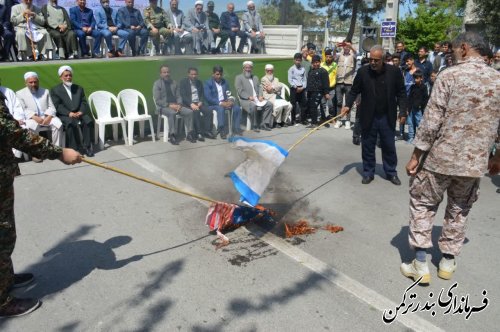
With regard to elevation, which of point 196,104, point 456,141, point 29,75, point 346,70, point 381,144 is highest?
point 29,75

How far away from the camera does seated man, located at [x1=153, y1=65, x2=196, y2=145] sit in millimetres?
8695

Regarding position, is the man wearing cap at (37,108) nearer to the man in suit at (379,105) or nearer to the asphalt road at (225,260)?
the asphalt road at (225,260)

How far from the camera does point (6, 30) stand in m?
8.95

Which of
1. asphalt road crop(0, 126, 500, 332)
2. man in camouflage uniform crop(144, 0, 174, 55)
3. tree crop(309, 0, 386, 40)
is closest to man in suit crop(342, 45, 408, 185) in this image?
asphalt road crop(0, 126, 500, 332)

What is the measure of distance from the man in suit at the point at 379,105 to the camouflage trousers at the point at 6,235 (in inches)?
177

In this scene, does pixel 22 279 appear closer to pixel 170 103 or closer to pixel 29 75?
pixel 29 75

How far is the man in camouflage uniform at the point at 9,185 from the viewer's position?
301cm

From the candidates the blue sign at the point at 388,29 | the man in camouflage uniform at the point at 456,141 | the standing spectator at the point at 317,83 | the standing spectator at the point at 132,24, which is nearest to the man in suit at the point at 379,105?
the man in camouflage uniform at the point at 456,141

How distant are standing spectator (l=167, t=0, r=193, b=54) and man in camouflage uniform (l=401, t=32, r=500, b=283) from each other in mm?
6777

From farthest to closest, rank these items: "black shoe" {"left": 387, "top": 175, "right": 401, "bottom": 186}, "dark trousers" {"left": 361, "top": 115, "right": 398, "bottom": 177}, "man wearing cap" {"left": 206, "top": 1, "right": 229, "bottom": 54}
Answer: "man wearing cap" {"left": 206, "top": 1, "right": 229, "bottom": 54}
"black shoe" {"left": 387, "top": 175, "right": 401, "bottom": 186}
"dark trousers" {"left": 361, "top": 115, "right": 398, "bottom": 177}

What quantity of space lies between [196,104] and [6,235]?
6324mm

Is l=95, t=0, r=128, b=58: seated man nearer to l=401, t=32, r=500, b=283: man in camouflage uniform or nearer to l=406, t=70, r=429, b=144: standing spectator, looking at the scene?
l=406, t=70, r=429, b=144: standing spectator

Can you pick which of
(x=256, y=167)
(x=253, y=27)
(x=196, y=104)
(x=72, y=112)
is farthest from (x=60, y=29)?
(x=256, y=167)

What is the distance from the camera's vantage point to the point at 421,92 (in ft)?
29.1
